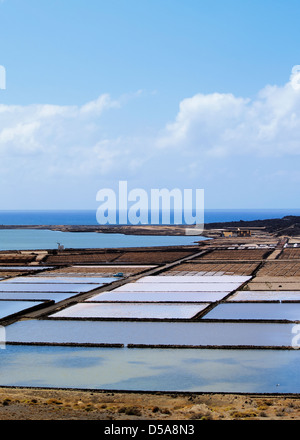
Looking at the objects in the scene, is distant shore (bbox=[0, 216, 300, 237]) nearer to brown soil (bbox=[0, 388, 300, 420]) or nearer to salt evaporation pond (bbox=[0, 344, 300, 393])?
salt evaporation pond (bbox=[0, 344, 300, 393])

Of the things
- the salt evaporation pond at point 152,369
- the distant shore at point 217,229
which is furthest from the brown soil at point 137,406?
the distant shore at point 217,229

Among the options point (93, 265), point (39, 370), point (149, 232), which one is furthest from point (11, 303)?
point (149, 232)

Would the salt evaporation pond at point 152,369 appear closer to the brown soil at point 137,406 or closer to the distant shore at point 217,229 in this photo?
the brown soil at point 137,406

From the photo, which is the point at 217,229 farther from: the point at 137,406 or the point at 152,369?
the point at 137,406

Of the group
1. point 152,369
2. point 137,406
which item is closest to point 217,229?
point 152,369

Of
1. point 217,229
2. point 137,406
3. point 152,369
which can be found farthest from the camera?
point 217,229

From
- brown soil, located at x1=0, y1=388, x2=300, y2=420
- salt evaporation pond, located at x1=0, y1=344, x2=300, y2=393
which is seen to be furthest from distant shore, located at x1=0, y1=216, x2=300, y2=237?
brown soil, located at x1=0, y1=388, x2=300, y2=420

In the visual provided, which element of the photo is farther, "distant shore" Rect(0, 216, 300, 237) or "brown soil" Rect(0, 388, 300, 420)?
"distant shore" Rect(0, 216, 300, 237)
